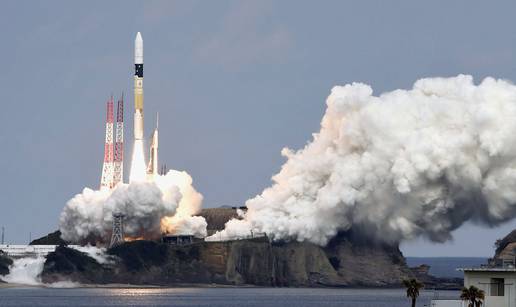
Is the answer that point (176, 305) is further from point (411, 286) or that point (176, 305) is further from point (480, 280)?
point (480, 280)

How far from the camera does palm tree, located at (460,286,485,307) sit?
241 feet

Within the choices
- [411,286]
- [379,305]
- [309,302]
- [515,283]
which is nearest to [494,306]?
[515,283]

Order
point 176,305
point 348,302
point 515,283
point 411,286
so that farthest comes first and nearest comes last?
point 348,302 < point 176,305 < point 411,286 < point 515,283

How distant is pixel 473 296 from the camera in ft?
241

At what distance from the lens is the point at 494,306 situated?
72.7 meters

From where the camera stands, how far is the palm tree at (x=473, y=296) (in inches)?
2889

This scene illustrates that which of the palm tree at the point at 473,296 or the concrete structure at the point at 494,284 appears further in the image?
the palm tree at the point at 473,296

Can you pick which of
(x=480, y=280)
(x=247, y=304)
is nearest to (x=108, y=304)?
(x=247, y=304)

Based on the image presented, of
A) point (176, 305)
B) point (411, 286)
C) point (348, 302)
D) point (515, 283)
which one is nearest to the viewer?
point (515, 283)

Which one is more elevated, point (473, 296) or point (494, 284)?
point (494, 284)

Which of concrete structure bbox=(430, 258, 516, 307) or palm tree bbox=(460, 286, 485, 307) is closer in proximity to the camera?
concrete structure bbox=(430, 258, 516, 307)

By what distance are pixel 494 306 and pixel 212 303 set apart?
12452 cm

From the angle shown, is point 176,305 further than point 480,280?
Yes

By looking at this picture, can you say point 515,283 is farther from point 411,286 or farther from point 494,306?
point 411,286
